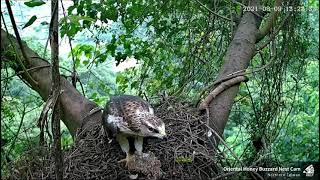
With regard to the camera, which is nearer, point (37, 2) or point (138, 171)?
point (37, 2)

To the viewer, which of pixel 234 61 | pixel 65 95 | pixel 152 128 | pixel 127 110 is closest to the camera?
pixel 152 128

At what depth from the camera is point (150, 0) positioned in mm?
3166

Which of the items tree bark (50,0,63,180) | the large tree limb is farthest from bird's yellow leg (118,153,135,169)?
tree bark (50,0,63,180)

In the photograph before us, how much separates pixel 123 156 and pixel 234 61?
88cm

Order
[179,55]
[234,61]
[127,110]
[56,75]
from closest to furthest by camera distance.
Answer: [56,75] → [127,110] → [234,61] → [179,55]

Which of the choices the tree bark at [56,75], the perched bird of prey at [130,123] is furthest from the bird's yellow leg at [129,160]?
the tree bark at [56,75]

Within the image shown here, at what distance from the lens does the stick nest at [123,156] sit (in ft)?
6.14

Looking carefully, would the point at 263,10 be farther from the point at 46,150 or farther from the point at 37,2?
the point at 37,2

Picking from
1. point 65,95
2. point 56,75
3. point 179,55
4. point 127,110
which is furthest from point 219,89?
point 56,75

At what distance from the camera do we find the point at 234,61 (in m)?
2.44

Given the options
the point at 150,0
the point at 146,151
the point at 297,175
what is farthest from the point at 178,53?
the point at 146,151

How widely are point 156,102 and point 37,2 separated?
4.54 feet

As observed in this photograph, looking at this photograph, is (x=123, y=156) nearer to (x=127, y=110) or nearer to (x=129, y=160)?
(x=129, y=160)

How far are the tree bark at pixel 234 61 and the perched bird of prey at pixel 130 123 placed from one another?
0.38 meters
